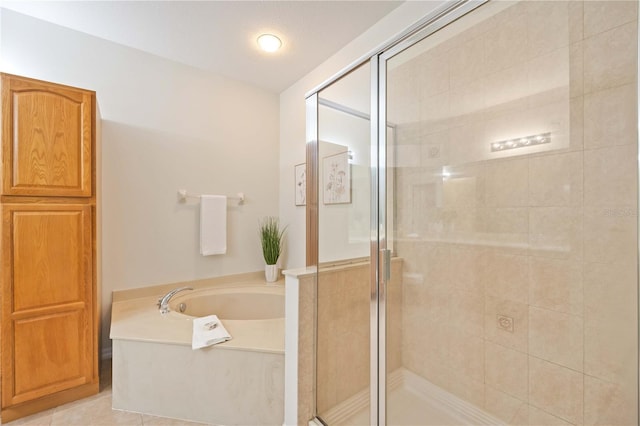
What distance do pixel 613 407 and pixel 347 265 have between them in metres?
1.30

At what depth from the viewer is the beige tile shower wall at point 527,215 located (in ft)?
3.96

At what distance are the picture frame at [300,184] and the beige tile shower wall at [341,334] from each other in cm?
127

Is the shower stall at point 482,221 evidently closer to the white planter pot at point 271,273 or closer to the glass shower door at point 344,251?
the glass shower door at point 344,251

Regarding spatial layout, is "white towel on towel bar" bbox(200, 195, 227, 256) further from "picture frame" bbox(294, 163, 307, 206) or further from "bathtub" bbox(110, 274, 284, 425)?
"bathtub" bbox(110, 274, 284, 425)

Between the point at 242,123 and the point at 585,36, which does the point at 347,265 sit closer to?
the point at 585,36

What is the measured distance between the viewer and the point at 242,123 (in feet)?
9.61

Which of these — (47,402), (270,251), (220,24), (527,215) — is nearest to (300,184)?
(270,251)

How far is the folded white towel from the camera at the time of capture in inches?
63.1

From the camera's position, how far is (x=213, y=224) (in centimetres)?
266

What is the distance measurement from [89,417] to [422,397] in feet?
6.52

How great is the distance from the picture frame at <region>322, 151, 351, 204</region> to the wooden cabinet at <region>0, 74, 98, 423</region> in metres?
1.47

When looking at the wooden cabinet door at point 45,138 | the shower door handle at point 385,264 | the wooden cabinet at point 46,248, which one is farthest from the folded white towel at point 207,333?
the wooden cabinet door at point 45,138

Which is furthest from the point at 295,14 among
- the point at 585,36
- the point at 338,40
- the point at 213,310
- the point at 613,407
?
the point at 613,407

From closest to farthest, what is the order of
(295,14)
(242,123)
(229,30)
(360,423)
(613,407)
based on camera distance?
(613,407) < (360,423) < (295,14) < (229,30) < (242,123)
